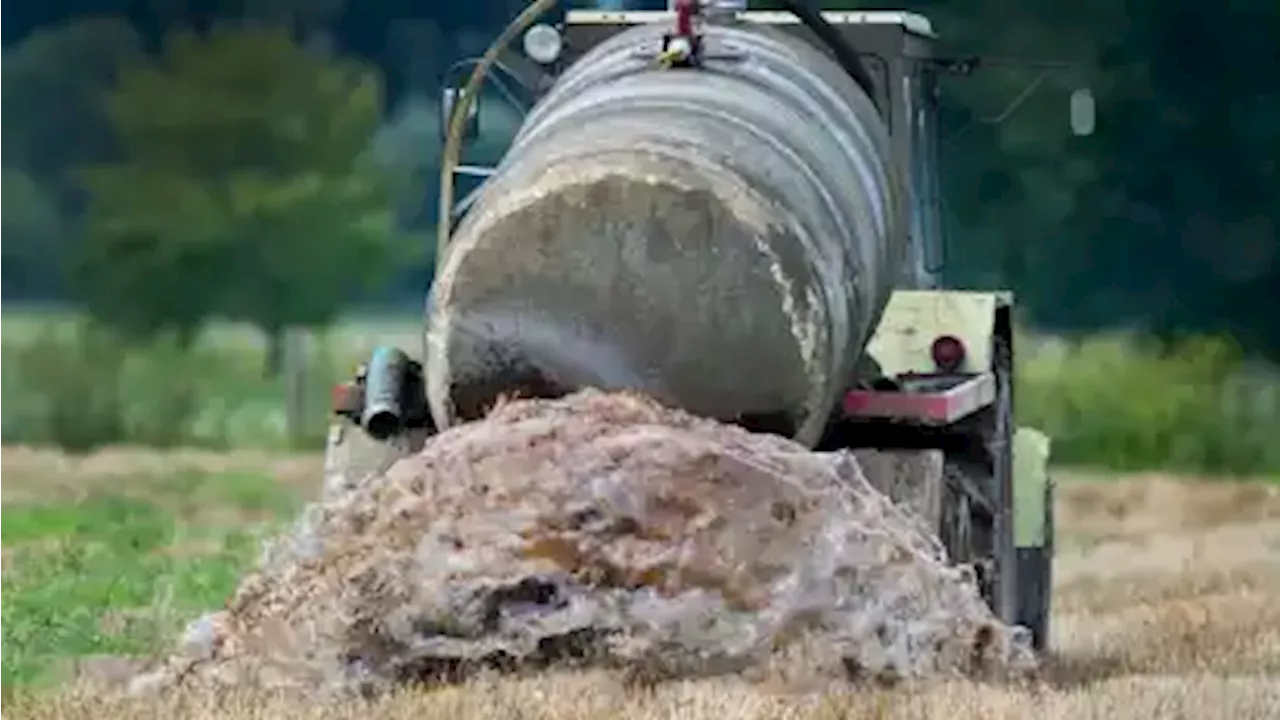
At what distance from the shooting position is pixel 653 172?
13.9m

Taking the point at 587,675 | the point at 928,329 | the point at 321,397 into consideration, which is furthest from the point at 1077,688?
the point at 321,397

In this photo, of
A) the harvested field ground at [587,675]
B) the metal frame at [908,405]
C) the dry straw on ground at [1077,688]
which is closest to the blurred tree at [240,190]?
the harvested field ground at [587,675]

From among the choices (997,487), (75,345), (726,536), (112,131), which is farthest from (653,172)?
(112,131)

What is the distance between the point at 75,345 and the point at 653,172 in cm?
2359

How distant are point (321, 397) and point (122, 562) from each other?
18.3 meters

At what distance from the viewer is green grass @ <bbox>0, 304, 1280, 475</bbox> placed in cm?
3634

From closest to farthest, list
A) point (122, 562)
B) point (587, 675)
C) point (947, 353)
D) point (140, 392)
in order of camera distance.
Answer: point (587, 675), point (947, 353), point (122, 562), point (140, 392)

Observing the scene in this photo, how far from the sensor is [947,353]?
51.2 feet

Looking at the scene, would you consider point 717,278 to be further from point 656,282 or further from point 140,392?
point 140,392

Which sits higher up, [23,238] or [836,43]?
[836,43]

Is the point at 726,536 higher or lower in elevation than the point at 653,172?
lower

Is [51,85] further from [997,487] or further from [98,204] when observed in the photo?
[997,487]

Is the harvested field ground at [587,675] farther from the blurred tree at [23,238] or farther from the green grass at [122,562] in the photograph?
A: the blurred tree at [23,238]

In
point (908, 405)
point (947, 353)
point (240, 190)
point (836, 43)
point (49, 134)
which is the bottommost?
point (908, 405)
